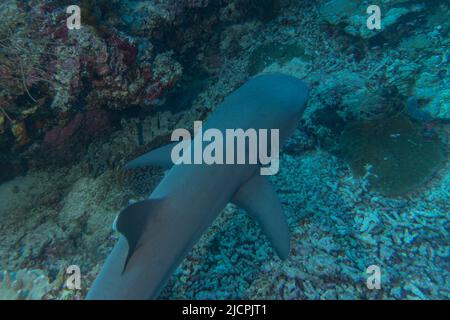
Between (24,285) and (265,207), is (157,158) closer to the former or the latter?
(265,207)

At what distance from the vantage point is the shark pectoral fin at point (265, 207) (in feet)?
9.93

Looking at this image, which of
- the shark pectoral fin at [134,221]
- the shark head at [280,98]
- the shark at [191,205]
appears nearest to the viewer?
the shark pectoral fin at [134,221]

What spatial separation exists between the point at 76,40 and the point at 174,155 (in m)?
2.23

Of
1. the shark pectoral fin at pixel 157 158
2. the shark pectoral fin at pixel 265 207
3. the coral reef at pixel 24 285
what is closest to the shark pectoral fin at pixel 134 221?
the shark pectoral fin at pixel 157 158

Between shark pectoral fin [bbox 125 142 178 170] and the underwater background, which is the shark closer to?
shark pectoral fin [bbox 125 142 178 170]

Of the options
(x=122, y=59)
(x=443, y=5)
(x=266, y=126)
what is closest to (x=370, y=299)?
(x=266, y=126)

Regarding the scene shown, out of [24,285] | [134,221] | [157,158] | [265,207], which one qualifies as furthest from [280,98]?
[24,285]

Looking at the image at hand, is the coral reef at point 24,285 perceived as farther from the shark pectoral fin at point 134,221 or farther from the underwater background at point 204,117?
the shark pectoral fin at point 134,221

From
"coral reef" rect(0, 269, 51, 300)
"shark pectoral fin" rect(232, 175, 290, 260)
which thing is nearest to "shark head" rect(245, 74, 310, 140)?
"shark pectoral fin" rect(232, 175, 290, 260)

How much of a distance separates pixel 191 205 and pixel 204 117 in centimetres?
296

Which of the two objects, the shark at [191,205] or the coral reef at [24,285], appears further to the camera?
the coral reef at [24,285]

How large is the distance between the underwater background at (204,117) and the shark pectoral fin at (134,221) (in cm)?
134

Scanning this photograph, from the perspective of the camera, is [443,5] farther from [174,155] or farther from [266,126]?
[174,155]

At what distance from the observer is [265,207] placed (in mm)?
3102
